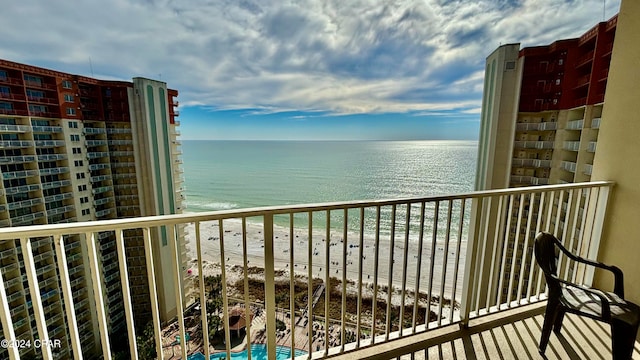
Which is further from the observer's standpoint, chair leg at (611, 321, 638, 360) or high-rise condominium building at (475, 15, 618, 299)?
high-rise condominium building at (475, 15, 618, 299)

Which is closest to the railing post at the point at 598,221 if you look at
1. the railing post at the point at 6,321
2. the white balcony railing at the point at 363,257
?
the white balcony railing at the point at 363,257

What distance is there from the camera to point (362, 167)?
29.0 m

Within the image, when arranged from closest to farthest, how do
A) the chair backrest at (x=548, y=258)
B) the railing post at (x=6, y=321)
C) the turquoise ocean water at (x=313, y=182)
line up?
the railing post at (x=6, y=321) < the chair backrest at (x=548, y=258) < the turquoise ocean water at (x=313, y=182)

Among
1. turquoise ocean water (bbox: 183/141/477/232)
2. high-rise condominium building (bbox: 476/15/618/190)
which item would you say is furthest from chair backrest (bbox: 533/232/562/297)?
turquoise ocean water (bbox: 183/141/477/232)

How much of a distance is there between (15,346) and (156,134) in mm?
9791

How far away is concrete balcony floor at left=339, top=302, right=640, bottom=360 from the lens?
1.56 m

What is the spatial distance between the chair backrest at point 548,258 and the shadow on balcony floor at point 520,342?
0.39m

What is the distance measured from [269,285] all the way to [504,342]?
1.56 meters

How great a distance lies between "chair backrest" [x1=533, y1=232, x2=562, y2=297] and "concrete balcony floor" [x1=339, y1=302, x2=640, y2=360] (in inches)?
15.3

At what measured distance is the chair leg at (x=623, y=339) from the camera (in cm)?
130

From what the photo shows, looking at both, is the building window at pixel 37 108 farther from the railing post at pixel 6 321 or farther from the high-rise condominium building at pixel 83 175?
the railing post at pixel 6 321

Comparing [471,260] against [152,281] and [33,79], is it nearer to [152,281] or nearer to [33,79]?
[152,281]

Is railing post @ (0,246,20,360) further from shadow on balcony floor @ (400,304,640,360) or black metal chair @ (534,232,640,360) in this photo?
black metal chair @ (534,232,640,360)

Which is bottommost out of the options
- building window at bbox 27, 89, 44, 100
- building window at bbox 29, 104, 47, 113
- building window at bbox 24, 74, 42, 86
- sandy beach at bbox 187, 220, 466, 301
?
sandy beach at bbox 187, 220, 466, 301
